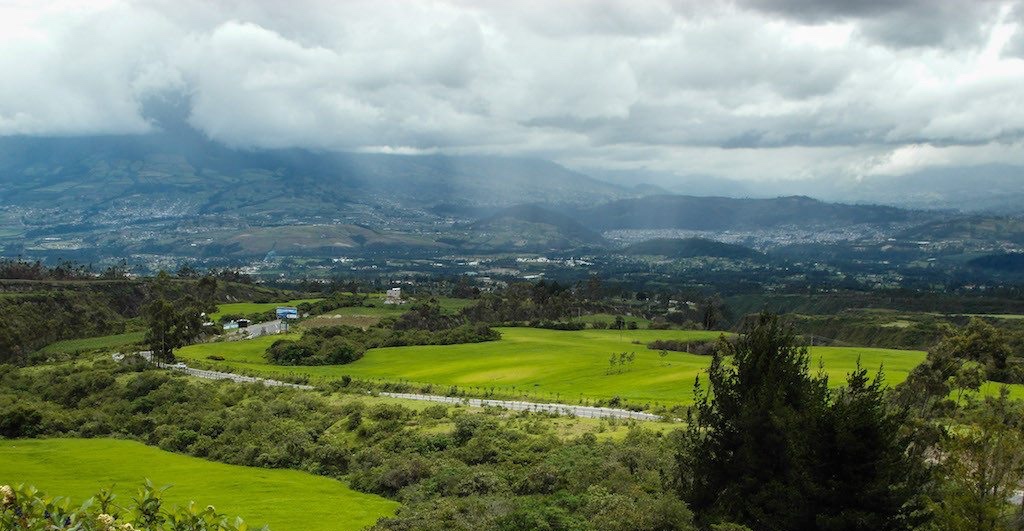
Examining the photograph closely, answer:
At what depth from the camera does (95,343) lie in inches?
4173

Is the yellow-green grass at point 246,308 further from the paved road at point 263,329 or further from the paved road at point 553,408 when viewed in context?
the paved road at point 553,408

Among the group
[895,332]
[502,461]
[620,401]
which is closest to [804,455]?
[502,461]

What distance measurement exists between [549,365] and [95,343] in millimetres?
65494

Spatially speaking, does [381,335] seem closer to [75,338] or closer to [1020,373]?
[75,338]

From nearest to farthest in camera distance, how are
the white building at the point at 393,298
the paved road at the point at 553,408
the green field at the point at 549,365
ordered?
1. the paved road at the point at 553,408
2. the green field at the point at 549,365
3. the white building at the point at 393,298

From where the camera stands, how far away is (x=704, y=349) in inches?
3644

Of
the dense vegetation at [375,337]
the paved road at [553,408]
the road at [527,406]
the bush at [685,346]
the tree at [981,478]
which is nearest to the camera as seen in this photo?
the tree at [981,478]

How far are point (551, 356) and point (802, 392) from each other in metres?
59.1

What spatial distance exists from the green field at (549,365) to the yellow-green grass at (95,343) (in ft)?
47.3

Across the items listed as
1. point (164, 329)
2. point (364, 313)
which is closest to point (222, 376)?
point (164, 329)

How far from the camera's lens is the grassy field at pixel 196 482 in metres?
30.7

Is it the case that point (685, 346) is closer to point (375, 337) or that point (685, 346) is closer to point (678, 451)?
point (375, 337)

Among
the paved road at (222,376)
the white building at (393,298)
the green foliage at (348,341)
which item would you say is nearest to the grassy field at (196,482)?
the paved road at (222,376)

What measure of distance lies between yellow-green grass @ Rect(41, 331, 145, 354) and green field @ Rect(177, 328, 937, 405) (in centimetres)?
1442
